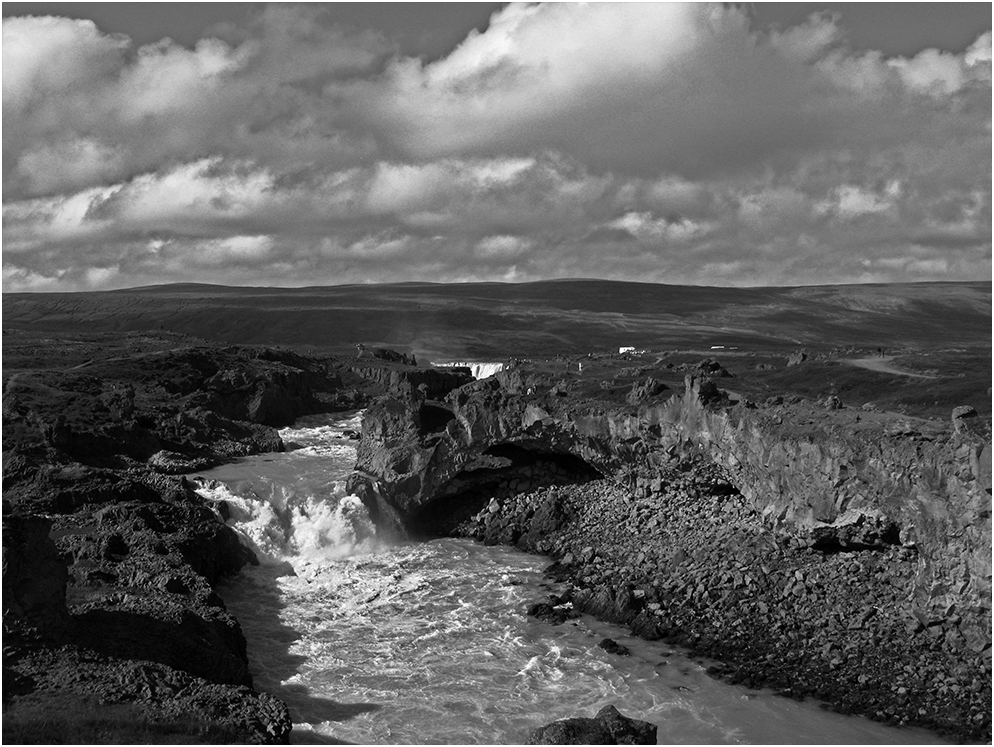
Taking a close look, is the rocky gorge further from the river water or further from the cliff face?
the river water

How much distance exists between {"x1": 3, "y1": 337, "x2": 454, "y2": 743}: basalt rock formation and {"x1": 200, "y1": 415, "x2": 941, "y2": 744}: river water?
2721 mm

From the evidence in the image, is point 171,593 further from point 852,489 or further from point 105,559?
point 852,489

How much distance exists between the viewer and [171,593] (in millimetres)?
32812

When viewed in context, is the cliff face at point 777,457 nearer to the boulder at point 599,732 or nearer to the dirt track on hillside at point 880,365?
the boulder at point 599,732

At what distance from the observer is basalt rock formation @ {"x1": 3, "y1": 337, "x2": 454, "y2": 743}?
78.2 ft

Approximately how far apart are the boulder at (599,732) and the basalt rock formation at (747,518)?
780cm

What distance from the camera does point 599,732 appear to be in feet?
77.4

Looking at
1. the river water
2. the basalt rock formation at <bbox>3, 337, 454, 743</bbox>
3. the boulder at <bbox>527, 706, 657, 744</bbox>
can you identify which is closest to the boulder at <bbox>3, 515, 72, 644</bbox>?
the basalt rock formation at <bbox>3, 337, 454, 743</bbox>

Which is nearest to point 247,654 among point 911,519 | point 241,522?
point 241,522

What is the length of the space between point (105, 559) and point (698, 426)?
97.0 feet

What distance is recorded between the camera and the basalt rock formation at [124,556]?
23.8 meters

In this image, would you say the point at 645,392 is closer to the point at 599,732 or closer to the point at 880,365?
the point at 599,732

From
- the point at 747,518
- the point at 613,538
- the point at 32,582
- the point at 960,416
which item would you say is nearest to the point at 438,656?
the point at 613,538

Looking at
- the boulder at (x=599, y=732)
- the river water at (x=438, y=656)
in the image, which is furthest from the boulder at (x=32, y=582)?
the boulder at (x=599, y=732)
